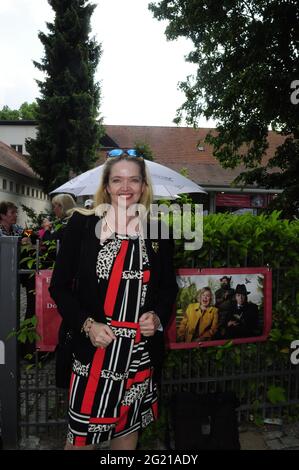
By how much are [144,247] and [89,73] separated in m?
25.0

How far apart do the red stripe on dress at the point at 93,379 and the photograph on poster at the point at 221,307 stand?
50.3 inches

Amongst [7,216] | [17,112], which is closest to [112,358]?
[7,216]

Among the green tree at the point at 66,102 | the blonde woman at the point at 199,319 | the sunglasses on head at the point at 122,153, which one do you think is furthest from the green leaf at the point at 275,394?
the green tree at the point at 66,102

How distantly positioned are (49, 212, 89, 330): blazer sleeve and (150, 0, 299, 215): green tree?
9093 mm

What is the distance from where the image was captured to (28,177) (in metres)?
31.0

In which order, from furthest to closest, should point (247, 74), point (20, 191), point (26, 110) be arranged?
point (26, 110)
point (20, 191)
point (247, 74)

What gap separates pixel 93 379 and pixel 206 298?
144 centimetres

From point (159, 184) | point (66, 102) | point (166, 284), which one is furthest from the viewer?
point (66, 102)

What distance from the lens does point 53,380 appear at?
11.0 feet

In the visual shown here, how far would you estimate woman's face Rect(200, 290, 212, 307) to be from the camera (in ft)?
10.7

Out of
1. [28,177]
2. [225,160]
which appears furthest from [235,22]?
[28,177]

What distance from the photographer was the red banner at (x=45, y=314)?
3.03m

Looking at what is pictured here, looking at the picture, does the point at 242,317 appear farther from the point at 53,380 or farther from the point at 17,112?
the point at 17,112

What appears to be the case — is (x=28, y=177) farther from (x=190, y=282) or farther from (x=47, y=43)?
(x=190, y=282)
